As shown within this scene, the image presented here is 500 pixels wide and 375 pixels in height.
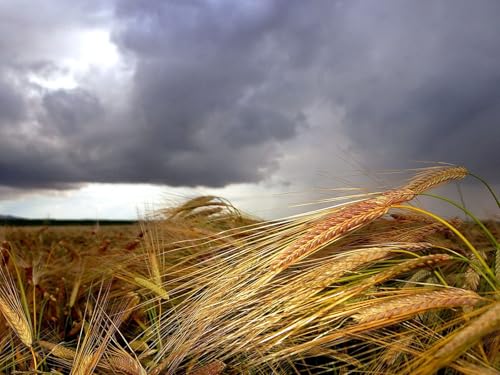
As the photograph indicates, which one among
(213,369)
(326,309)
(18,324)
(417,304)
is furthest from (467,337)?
(18,324)

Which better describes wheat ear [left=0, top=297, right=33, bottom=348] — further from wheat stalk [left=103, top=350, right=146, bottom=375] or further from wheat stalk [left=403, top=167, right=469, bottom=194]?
wheat stalk [left=403, top=167, right=469, bottom=194]

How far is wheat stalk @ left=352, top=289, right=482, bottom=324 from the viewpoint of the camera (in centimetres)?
133

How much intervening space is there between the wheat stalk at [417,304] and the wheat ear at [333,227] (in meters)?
0.23

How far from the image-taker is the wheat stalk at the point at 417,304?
4.37 feet

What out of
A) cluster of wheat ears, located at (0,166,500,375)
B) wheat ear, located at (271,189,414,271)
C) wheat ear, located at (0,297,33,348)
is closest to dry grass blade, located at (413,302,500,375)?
cluster of wheat ears, located at (0,166,500,375)

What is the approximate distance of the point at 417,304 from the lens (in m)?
1.36

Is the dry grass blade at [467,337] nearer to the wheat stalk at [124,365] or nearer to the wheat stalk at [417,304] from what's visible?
the wheat stalk at [417,304]

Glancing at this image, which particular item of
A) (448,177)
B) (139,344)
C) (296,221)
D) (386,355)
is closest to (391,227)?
(448,177)

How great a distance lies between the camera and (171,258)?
2.73 m

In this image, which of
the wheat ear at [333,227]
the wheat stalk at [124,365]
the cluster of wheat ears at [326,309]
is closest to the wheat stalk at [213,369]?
the cluster of wheat ears at [326,309]

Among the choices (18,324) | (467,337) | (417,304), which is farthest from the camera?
(18,324)

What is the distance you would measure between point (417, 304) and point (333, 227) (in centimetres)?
32

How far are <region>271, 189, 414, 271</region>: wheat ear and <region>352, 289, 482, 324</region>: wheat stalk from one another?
0.23 m

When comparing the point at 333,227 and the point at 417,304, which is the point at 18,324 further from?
the point at 417,304
